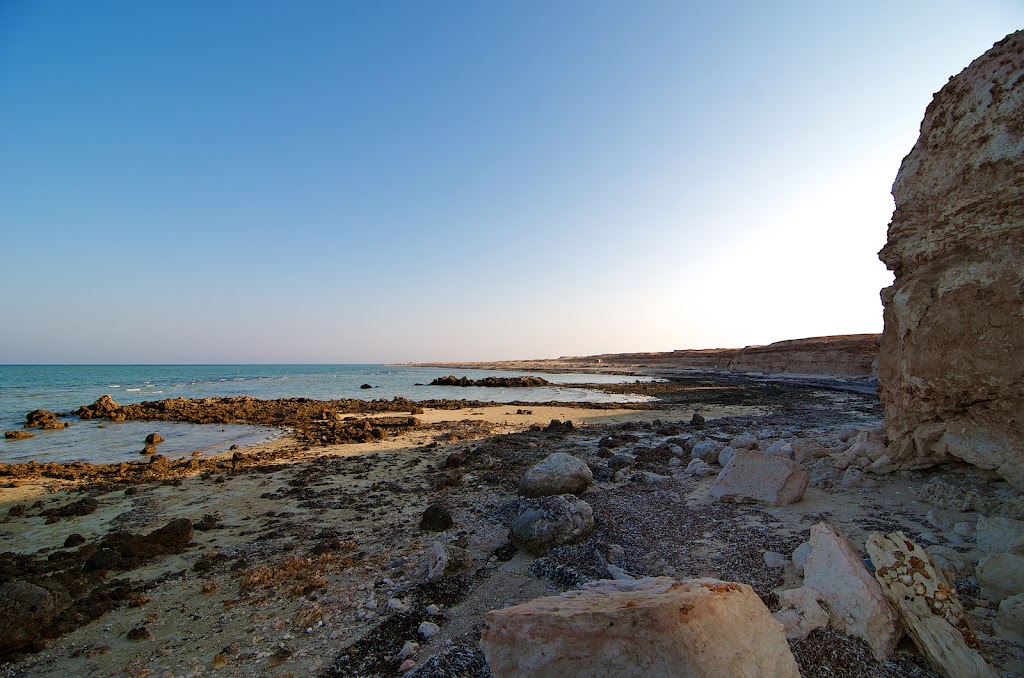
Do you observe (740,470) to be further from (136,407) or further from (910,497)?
(136,407)

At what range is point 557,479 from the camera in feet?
26.0

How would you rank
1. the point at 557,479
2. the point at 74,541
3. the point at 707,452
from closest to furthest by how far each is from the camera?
the point at 74,541 < the point at 557,479 < the point at 707,452

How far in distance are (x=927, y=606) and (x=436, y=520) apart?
555 cm

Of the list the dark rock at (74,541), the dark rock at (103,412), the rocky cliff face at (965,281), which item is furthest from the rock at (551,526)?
the dark rock at (103,412)

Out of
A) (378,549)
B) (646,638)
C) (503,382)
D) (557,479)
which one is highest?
(646,638)

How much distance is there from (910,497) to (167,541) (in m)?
10.8

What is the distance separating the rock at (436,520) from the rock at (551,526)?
4.19 ft

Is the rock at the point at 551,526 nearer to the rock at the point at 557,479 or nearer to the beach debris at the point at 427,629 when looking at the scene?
the rock at the point at 557,479

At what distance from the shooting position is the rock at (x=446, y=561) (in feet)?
17.1

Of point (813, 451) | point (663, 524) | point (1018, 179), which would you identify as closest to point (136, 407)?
point (663, 524)

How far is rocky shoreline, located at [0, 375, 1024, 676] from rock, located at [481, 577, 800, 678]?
1.07m

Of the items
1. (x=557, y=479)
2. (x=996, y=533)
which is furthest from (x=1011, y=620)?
(x=557, y=479)

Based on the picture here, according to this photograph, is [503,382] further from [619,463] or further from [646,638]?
[646,638]

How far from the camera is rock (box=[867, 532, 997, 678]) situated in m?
3.23
